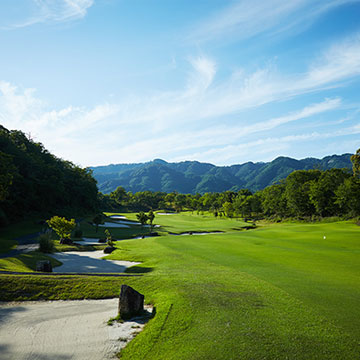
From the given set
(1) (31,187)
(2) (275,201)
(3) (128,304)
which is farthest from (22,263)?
Answer: (2) (275,201)

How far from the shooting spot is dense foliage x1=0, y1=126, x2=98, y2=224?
41375 mm

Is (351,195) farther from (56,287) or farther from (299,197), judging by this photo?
(56,287)

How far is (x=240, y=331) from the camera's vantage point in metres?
7.02

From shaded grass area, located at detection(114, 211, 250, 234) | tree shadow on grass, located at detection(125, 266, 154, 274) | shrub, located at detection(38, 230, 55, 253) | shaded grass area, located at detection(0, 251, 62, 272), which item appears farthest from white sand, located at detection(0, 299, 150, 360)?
shaded grass area, located at detection(114, 211, 250, 234)

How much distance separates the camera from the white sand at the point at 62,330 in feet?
23.0

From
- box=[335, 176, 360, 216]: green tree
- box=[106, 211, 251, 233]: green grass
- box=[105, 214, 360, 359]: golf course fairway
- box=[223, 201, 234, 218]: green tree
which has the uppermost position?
box=[335, 176, 360, 216]: green tree

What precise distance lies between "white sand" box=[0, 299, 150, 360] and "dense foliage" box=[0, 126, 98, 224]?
2268 cm

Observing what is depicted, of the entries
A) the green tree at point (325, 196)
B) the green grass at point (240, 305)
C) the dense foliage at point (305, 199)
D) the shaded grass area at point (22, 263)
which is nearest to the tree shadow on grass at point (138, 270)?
the green grass at point (240, 305)

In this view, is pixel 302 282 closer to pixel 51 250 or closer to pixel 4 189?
pixel 51 250

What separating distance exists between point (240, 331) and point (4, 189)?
101 feet

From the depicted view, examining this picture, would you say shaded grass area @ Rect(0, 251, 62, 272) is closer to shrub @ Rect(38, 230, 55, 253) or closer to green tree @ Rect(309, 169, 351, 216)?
shrub @ Rect(38, 230, 55, 253)

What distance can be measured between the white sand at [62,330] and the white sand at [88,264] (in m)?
7.20

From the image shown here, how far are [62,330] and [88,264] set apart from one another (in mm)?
12119

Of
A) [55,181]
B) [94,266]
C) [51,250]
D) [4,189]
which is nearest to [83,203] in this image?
[55,181]
